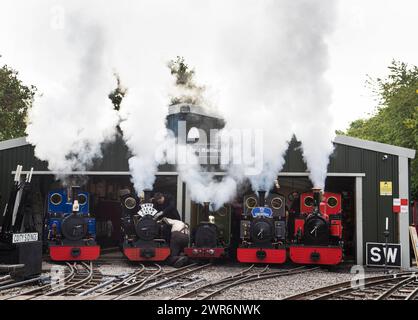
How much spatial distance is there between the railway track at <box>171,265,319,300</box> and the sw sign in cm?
156

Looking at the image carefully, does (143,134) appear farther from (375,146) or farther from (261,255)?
(375,146)

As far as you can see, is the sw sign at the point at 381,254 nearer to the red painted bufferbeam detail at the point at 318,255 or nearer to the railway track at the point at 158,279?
the red painted bufferbeam detail at the point at 318,255

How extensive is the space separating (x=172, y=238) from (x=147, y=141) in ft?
9.74

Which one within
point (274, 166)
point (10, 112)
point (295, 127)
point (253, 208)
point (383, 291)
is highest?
point (10, 112)

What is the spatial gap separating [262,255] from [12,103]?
52.3 ft

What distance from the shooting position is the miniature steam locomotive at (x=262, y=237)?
A: 585 inches

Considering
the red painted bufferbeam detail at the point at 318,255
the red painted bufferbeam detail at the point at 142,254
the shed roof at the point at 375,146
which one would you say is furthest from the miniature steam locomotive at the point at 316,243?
the red painted bufferbeam detail at the point at 142,254

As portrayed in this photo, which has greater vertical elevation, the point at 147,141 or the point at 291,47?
the point at 291,47

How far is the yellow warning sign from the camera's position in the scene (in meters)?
15.9

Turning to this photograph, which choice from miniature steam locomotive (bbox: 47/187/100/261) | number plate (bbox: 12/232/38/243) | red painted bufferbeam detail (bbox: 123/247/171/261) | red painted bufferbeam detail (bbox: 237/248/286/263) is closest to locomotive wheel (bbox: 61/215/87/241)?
miniature steam locomotive (bbox: 47/187/100/261)

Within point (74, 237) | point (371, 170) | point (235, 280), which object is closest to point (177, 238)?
point (74, 237)

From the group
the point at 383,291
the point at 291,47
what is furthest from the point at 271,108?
the point at 383,291

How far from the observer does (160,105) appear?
1689 centimetres
